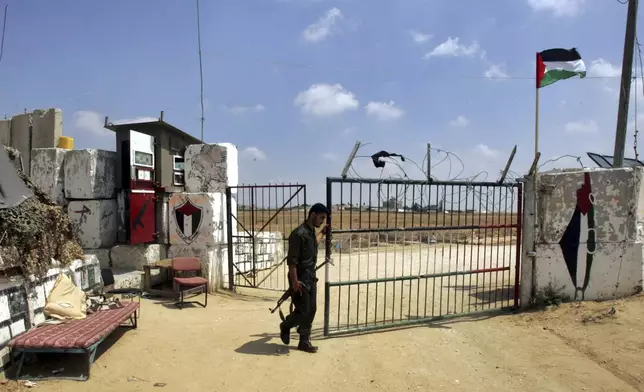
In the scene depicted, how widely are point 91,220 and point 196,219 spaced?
2.19 meters

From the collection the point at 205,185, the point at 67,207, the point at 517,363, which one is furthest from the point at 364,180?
the point at 67,207

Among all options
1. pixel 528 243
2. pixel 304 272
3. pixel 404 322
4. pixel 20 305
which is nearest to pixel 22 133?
pixel 20 305

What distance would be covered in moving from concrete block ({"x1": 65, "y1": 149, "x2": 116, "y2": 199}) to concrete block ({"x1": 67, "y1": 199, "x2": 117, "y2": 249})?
0.55 ft

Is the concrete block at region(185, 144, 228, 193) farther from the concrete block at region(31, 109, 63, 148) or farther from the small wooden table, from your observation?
the concrete block at region(31, 109, 63, 148)

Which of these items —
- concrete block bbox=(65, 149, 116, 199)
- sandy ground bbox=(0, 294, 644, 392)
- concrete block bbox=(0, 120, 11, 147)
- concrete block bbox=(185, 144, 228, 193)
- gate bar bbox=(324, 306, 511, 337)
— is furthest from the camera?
concrete block bbox=(0, 120, 11, 147)

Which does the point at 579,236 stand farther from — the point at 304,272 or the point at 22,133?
the point at 22,133

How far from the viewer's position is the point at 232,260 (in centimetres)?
877

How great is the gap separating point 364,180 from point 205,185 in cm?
487

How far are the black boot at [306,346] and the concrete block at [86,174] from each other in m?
5.89

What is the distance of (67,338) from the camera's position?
4238mm

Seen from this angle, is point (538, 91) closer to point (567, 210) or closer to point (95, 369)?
point (567, 210)

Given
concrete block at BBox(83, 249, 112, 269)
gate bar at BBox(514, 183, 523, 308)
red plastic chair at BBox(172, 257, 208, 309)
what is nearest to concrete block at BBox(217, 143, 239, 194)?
red plastic chair at BBox(172, 257, 208, 309)

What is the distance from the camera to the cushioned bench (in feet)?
13.4

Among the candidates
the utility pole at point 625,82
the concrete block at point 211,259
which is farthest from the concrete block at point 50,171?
the utility pole at point 625,82
